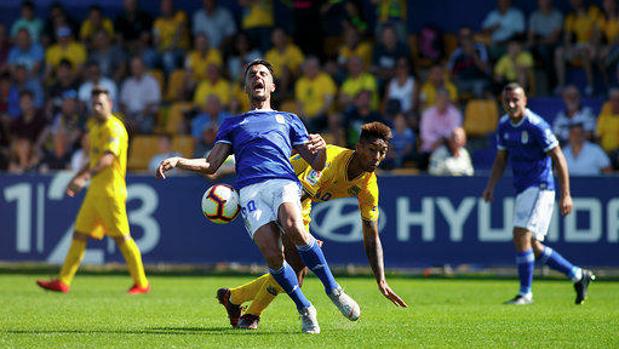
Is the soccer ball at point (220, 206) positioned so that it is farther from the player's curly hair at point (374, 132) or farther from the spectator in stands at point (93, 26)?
the spectator in stands at point (93, 26)

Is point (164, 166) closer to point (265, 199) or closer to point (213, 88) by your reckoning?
point (265, 199)

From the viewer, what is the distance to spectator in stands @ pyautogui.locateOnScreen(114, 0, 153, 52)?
77.9ft

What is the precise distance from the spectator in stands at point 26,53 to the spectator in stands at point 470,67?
834cm

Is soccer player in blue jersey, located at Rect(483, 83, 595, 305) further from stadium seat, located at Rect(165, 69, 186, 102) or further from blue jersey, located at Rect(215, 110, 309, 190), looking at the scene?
stadium seat, located at Rect(165, 69, 186, 102)

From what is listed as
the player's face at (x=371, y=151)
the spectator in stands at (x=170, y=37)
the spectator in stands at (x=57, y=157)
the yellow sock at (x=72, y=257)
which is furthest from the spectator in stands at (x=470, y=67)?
the player's face at (x=371, y=151)

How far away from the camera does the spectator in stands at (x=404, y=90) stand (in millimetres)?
20625

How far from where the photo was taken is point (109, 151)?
14.1m

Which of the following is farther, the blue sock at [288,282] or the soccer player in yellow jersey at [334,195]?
the soccer player in yellow jersey at [334,195]

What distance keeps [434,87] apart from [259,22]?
13.8 ft

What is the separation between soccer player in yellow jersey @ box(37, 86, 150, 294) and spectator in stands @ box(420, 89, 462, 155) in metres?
6.63

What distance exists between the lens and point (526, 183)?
516 inches

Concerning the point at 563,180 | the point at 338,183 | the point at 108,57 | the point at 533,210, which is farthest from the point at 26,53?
the point at 338,183

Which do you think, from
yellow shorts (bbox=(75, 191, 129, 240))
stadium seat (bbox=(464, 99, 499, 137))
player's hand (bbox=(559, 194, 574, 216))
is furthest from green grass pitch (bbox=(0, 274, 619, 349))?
stadium seat (bbox=(464, 99, 499, 137))

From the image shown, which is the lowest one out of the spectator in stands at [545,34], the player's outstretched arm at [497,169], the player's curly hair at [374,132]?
the player's outstretched arm at [497,169]
